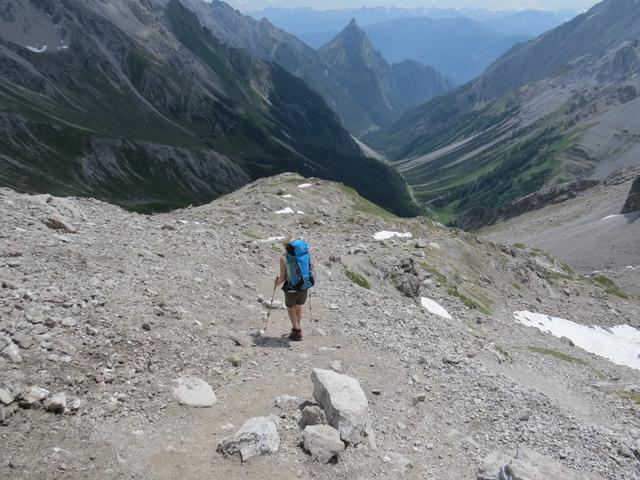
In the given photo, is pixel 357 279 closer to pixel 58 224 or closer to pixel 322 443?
pixel 58 224

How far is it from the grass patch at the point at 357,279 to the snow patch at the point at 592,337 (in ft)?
66.3

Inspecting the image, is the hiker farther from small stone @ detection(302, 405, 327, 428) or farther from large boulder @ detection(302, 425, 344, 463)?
large boulder @ detection(302, 425, 344, 463)

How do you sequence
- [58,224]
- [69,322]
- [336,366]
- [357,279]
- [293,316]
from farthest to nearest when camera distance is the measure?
1. [357,279]
2. [58,224]
3. [293,316]
4. [336,366]
5. [69,322]

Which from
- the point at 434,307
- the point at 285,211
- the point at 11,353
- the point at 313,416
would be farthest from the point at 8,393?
the point at 285,211

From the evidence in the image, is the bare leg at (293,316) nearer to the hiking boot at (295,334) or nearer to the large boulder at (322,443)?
the hiking boot at (295,334)

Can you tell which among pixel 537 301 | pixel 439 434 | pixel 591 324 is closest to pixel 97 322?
pixel 439 434

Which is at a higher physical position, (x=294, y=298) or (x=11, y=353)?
(x=11, y=353)

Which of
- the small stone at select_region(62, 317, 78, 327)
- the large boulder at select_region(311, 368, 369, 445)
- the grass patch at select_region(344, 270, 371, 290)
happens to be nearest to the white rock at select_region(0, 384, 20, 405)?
the small stone at select_region(62, 317, 78, 327)

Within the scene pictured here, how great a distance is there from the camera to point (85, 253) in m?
20.1

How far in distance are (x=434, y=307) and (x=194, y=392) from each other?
25.1m

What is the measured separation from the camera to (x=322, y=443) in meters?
13.1

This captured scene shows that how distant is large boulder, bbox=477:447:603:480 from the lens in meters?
12.7

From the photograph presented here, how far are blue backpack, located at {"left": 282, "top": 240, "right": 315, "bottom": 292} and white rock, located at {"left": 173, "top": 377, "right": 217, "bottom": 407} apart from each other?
5.20 m

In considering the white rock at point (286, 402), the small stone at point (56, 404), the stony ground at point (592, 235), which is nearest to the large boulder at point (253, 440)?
the white rock at point (286, 402)
